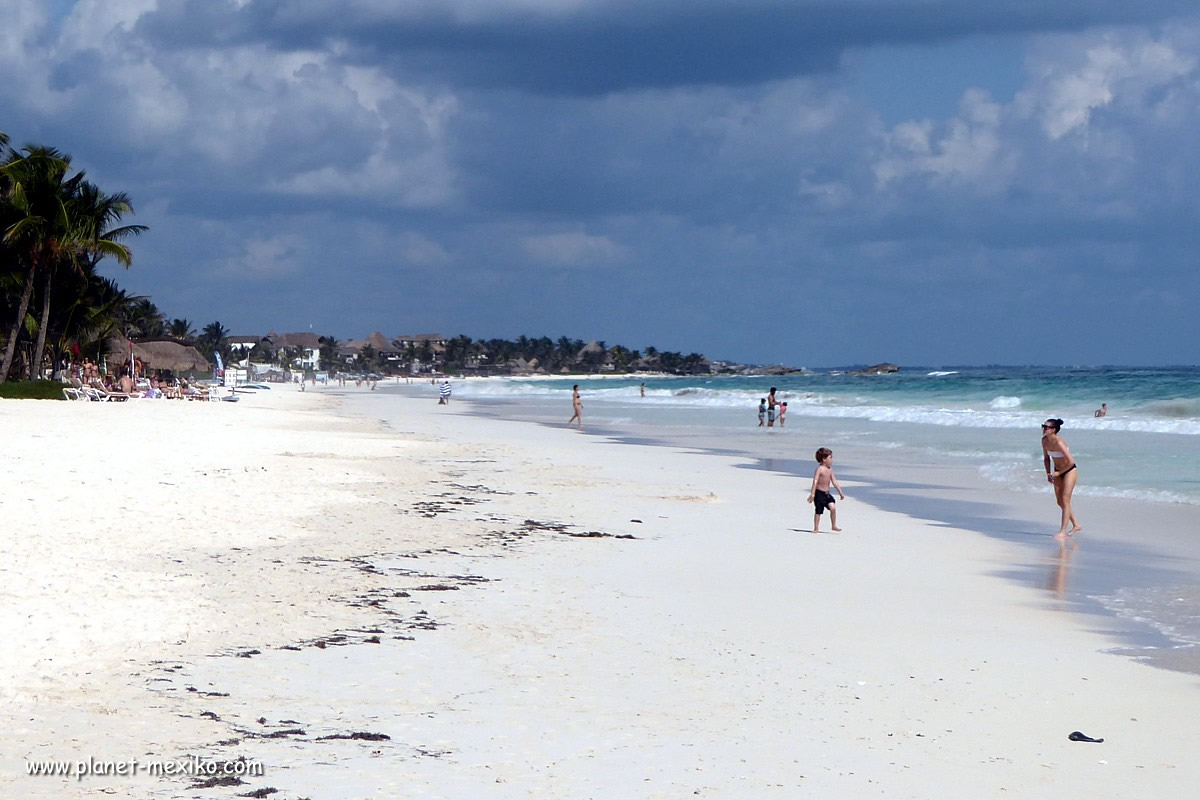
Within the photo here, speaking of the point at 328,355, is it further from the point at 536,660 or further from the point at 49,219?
the point at 536,660

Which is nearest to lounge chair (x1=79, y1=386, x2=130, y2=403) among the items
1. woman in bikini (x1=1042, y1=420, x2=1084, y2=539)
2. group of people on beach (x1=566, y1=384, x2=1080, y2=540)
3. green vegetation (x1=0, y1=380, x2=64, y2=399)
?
green vegetation (x1=0, y1=380, x2=64, y2=399)

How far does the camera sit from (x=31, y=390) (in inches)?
1304

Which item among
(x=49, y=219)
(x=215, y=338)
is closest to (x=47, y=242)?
(x=49, y=219)

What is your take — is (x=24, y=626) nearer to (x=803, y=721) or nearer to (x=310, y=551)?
(x=310, y=551)

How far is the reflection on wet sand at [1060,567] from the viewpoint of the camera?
344 inches

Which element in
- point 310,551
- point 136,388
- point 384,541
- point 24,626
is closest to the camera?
point 24,626

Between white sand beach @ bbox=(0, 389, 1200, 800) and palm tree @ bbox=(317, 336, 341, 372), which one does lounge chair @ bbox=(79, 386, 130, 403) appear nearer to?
white sand beach @ bbox=(0, 389, 1200, 800)

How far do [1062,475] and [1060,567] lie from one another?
2607 millimetres

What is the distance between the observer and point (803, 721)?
5.09m

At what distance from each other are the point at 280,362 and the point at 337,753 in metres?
155

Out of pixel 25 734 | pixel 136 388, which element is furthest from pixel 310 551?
pixel 136 388

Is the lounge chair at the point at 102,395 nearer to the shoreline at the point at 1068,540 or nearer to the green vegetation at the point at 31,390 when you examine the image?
the green vegetation at the point at 31,390

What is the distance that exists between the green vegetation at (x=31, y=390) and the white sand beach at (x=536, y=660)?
23242mm

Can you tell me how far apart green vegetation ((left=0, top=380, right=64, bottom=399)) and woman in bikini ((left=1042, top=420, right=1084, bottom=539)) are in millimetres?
29204
